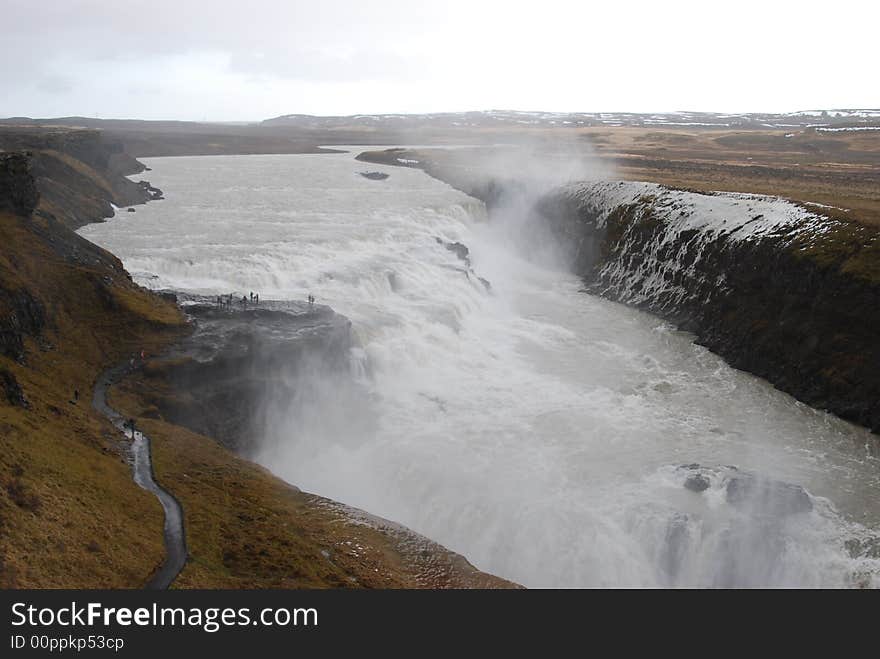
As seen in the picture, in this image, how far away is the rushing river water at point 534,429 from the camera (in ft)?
72.7

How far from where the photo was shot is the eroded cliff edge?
33.3m

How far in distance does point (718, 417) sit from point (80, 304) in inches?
1161

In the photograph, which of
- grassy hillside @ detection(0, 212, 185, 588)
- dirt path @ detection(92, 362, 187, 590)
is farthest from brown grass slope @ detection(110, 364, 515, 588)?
grassy hillside @ detection(0, 212, 185, 588)

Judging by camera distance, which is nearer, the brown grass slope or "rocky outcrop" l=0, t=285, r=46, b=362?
the brown grass slope

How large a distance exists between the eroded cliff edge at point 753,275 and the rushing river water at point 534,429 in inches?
64.4

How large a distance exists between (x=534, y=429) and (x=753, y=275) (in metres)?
20.4

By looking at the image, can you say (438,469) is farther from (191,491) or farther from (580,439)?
(191,491)

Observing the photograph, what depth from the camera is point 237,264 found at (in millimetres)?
42906

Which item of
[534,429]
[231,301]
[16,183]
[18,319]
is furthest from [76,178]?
[534,429]

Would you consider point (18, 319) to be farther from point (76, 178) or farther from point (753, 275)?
point (76, 178)

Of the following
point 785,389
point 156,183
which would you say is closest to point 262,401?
point 785,389

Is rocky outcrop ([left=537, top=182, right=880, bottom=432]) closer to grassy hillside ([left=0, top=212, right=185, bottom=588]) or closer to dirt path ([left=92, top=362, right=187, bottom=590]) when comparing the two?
dirt path ([left=92, top=362, right=187, bottom=590])

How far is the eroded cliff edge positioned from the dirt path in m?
29.3

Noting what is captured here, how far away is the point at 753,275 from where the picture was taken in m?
41.2
